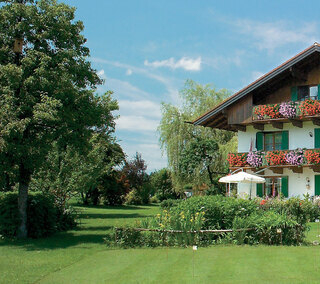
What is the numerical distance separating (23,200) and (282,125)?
18.6 m

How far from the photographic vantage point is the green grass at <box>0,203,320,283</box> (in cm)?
1015

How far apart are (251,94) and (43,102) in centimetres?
1769

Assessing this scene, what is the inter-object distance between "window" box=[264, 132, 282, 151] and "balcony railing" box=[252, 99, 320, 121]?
1.86 m

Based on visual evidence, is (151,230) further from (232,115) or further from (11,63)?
(232,115)

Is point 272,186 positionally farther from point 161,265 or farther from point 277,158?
point 161,265

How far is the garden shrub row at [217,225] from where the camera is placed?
46.9 ft

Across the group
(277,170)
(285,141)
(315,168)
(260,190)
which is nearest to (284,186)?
(277,170)

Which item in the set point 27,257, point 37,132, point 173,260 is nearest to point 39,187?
point 37,132

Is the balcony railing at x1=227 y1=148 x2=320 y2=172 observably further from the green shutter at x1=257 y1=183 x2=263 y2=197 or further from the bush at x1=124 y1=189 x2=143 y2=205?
the bush at x1=124 y1=189 x2=143 y2=205

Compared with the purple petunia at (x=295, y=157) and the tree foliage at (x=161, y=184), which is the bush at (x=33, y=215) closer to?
the purple petunia at (x=295, y=157)

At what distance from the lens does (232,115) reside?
3259cm

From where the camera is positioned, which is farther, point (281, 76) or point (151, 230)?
point (281, 76)

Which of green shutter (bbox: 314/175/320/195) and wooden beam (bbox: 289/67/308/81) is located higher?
wooden beam (bbox: 289/67/308/81)

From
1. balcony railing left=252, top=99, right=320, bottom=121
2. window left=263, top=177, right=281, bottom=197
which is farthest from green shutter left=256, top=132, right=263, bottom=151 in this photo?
window left=263, top=177, right=281, bottom=197
